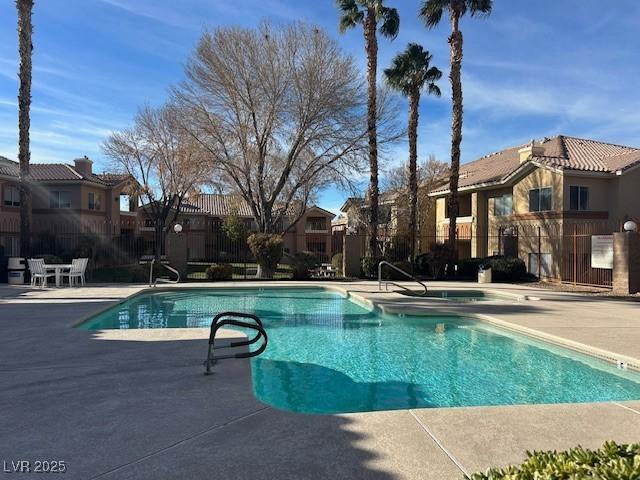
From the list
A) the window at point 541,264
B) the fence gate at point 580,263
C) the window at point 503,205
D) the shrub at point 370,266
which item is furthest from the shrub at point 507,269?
the window at point 503,205

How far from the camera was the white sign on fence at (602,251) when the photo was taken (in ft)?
59.5

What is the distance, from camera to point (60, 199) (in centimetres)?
3259

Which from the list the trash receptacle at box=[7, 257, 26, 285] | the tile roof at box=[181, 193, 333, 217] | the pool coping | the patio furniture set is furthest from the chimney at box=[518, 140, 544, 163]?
the tile roof at box=[181, 193, 333, 217]

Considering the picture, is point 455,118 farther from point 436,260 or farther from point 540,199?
point 436,260

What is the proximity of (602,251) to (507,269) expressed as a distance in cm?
451

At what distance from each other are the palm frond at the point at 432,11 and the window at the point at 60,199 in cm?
2471

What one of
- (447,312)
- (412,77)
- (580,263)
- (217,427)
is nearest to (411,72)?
(412,77)

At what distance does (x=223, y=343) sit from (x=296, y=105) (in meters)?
16.8

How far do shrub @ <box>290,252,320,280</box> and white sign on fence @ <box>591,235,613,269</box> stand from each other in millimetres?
12018

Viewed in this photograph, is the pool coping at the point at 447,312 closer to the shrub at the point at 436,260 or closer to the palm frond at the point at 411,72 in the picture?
the shrub at the point at 436,260

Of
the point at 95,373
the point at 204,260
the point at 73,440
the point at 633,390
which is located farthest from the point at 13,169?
the point at 633,390

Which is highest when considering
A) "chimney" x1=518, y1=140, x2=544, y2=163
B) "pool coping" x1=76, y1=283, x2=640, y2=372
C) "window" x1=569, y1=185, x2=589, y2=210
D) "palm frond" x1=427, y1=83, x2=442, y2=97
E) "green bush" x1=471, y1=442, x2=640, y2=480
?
"palm frond" x1=427, y1=83, x2=442, y2=97

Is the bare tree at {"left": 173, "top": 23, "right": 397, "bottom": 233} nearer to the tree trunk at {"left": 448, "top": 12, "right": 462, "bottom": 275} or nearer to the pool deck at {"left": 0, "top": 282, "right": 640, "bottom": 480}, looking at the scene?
the tree trunk at {"left": 448, "top": 12, "right": 462, "bottom": 275}

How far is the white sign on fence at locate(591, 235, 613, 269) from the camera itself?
1813 centimetres
